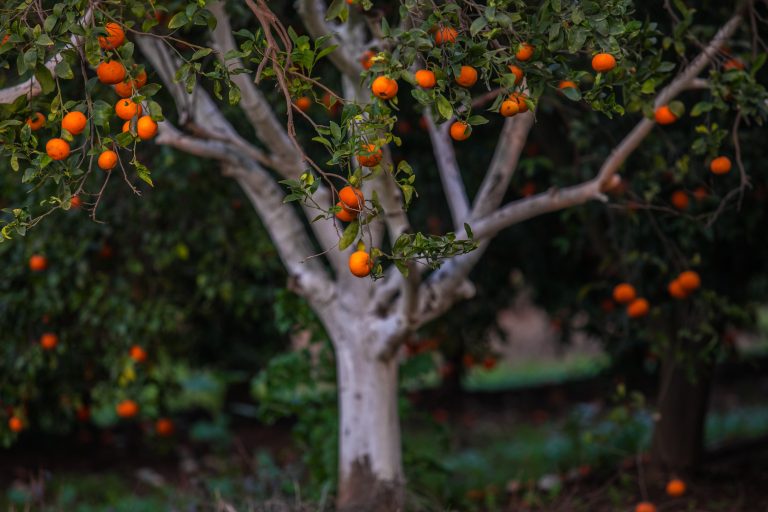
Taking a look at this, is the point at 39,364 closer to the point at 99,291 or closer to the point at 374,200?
the point at 99,291

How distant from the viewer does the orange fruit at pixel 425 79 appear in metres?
2.44

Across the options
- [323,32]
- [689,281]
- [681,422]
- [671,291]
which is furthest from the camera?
[681,422]

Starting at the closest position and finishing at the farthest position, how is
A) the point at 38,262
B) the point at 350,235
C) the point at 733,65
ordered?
the point at 350,235
the point at 733,65
the point at 38,262

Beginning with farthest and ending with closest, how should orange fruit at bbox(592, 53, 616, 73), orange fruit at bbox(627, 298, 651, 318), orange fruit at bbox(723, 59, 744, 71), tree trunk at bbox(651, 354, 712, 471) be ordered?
tree trunk at bbox(651, 354, 712, 471) < orange fruit at bbox(627, 298, 651, 318) < orange fruit at bbox(723, 59, 744, 71) < orange fruit at bbox(592, 53, 616, 73)

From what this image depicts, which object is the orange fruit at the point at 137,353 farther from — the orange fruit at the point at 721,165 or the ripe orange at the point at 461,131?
the orange fruit at the point at 721,165

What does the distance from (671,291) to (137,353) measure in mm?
2836

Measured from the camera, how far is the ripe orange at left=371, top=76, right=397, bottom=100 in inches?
95.8

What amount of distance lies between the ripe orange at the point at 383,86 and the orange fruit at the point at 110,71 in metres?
0.73

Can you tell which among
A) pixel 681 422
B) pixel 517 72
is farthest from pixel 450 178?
pixel 681 422

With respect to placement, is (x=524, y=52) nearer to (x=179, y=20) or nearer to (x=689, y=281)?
(x=179, y=20)

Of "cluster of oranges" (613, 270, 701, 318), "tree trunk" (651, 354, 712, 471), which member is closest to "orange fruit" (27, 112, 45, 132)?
"cluster of oranges" (613, 270, 701, 318)

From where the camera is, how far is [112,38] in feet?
8.23

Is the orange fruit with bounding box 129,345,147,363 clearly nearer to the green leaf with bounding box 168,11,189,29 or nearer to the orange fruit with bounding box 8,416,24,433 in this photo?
the orange fruit with bounding box 8,416,24,433

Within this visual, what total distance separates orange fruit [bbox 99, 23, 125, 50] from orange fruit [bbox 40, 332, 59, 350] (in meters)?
2.61
